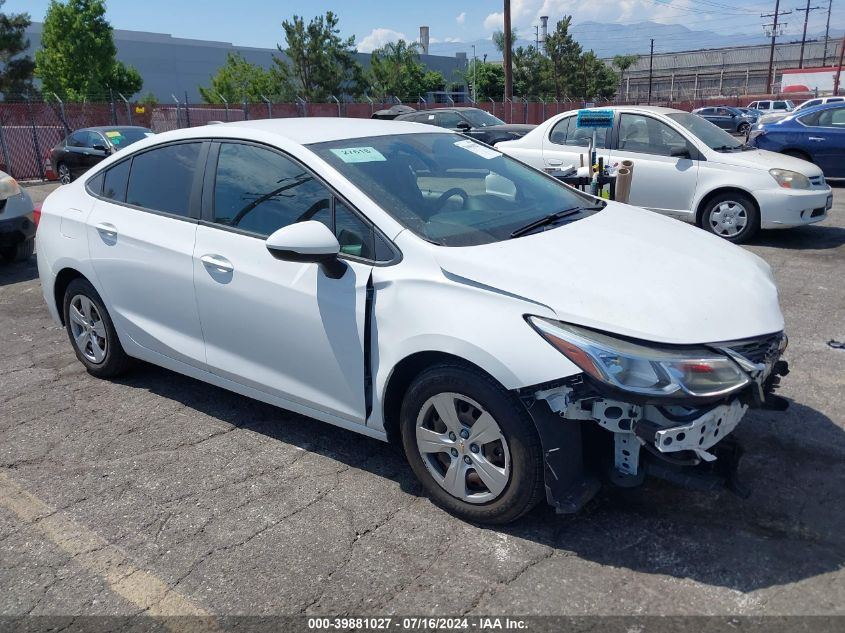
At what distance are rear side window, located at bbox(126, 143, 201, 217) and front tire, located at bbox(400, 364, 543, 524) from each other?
184 centimetres

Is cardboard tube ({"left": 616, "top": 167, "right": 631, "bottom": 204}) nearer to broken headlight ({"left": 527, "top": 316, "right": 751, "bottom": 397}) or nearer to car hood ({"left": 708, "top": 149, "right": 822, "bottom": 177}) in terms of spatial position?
car hood ({"left": 708, "top": 149, "right": 822, "bottom": 177})

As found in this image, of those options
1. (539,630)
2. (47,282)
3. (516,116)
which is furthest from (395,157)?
(516,116)

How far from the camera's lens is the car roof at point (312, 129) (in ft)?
12.7

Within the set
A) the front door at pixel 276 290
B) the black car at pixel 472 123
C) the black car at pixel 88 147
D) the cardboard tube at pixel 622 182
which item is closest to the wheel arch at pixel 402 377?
the front door at pixel 276 290

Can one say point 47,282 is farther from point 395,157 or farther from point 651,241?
point 651,241

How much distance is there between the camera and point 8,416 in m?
4.52

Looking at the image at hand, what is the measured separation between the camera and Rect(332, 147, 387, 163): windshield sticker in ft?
12.0

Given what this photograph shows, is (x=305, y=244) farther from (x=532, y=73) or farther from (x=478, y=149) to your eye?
(x=532, y=73)

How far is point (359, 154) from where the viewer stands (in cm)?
374

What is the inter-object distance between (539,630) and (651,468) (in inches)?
31.1

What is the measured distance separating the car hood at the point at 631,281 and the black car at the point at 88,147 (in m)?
14.5

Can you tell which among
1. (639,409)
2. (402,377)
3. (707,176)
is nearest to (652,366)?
(639,409)

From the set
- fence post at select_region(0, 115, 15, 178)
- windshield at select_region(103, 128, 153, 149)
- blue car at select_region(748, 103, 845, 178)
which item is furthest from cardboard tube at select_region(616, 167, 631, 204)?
fence post at select_region(0, 115, 15, 178)

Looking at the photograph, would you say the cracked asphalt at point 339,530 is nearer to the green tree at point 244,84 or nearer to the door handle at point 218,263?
the door handle at point 218,263
